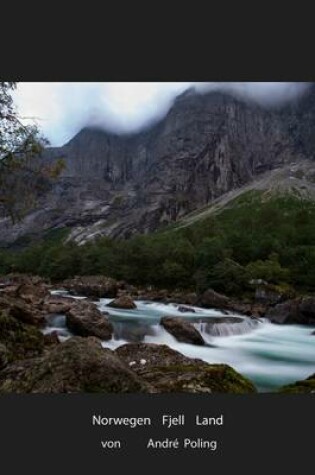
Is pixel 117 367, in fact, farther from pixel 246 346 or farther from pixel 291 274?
pixel 291 274

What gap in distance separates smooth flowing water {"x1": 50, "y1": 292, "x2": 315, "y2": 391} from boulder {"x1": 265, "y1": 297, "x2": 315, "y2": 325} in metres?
1.11

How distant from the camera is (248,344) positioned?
2845cm

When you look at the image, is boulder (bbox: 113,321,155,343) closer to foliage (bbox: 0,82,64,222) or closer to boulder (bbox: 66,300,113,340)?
boulder (bbox: 66,300,113,340)

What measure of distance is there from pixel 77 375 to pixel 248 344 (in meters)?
20.9

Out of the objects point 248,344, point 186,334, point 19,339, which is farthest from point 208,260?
point 19,339

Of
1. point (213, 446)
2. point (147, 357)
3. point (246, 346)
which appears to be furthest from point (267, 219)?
point (213, 446)

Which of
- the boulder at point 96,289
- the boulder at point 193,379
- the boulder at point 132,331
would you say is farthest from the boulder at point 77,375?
the boulder at point 96,289

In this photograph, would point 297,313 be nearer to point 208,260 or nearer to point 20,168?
point 208,260

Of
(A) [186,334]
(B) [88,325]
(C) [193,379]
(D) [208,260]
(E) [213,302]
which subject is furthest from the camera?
(D) [208,260]

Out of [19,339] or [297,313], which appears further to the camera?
[297,313]

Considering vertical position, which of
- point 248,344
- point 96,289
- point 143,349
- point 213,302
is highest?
point 143,349

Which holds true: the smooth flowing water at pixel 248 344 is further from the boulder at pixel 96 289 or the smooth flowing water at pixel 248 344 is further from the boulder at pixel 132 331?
the boulder at pixel 96 289

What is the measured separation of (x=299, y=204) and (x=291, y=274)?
10472 centimetres

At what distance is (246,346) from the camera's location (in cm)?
2772
